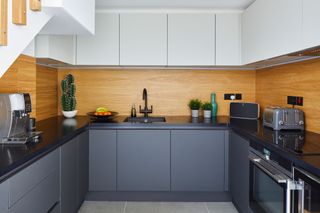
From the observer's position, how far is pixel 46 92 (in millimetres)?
3453

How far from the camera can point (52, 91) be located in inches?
144

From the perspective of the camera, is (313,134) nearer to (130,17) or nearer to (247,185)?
(247,185)

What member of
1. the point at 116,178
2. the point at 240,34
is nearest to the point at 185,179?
the point at 116,178

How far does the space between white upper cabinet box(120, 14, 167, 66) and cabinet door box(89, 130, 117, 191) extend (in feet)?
2.86

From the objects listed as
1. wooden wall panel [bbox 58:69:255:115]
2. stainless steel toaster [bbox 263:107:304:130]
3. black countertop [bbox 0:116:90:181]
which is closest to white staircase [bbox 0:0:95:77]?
black countertop [bbox 0:116:90:181]

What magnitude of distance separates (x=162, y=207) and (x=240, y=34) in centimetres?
200

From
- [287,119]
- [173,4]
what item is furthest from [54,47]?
[287,119]

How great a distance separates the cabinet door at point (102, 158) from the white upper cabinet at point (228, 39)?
1444mm

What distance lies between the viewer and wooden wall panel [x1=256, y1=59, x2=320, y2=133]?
2516 mm

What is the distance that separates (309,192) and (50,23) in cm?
182

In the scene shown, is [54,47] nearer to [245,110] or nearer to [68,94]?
[68,94]

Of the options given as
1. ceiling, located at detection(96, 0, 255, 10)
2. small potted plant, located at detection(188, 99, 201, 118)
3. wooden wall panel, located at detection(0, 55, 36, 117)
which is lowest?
small potted plant, located at detection(188, 99, 201, 118)

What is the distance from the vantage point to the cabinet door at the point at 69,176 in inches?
90.6

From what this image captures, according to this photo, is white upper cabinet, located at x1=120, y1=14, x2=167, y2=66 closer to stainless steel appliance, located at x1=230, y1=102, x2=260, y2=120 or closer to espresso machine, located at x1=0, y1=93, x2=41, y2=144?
stainless steel appliance, located at x1=230, y1=102, x2=260, y2=120
